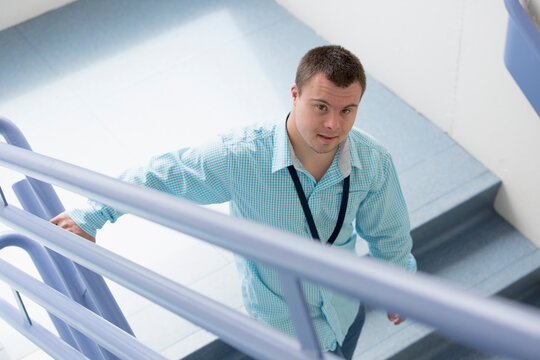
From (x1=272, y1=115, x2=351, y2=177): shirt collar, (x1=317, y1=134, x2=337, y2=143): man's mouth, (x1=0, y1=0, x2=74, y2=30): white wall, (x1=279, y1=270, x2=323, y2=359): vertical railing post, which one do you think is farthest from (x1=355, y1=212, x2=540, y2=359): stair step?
(x1=0, y1=0, x2=74, y2=30): white wall

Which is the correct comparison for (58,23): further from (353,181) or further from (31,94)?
(353,181)

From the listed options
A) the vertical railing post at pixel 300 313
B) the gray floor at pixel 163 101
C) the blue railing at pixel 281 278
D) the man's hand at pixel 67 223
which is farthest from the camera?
the gray floor at pixel 163 101

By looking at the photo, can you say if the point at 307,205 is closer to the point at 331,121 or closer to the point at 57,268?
the point at 331,121

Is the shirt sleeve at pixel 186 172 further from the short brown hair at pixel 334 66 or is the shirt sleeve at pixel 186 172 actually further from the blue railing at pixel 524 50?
the blue railing at pixel 524 50

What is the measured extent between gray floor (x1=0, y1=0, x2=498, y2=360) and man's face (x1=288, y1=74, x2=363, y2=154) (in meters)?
1.23

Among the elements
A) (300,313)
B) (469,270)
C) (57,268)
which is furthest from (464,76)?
(300,313)

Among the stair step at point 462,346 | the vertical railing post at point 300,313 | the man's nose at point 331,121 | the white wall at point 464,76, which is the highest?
the vertical railing post at point 300,313

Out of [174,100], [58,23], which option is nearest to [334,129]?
[174,100]

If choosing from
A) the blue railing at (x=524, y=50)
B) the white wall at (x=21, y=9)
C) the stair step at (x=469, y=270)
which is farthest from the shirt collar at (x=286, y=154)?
the white wall at (x=21, y=9)

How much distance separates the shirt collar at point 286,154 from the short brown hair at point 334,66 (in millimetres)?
136

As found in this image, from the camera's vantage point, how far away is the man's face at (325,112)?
1751 mm

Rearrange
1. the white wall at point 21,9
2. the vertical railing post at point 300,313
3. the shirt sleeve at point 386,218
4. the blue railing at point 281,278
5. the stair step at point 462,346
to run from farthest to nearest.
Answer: the white wall at point 21,9, the stair step at point 462,346, the shirt sleeve at point 386,218, the vertical railing post at point 300,313, the blue railing at point 281,278

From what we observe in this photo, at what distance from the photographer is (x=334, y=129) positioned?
1.73 meters

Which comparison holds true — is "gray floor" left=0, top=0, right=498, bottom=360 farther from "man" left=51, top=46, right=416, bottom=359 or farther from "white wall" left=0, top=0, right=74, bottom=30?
"man" left=51, top=46, right=416, bottom=359
